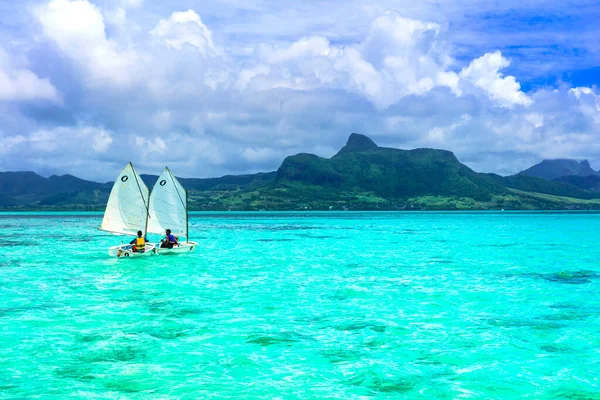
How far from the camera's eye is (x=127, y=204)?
207ft

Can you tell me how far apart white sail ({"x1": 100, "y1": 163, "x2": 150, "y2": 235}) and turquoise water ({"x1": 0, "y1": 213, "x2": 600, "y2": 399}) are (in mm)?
13209

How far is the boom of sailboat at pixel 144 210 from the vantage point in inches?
2420

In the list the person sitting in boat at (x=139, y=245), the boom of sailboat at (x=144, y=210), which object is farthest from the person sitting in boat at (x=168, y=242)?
the person sitting in boat at (x=139, y=245)

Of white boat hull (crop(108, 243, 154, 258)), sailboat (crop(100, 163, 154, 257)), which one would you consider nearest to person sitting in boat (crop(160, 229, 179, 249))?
white boat hull (crop(108, 243, 154, 258))

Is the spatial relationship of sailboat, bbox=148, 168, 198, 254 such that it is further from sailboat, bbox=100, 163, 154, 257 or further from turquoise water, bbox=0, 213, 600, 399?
turquoise water, bbox=0, 213, 600, 399

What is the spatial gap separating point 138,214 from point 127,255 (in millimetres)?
7057

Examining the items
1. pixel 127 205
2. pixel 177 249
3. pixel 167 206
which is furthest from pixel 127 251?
pixel 167 206

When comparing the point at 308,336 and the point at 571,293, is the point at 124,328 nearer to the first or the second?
the point at 308,336

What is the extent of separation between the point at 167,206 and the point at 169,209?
534 mm

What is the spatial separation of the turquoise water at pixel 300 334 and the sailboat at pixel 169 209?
1560 centimetres

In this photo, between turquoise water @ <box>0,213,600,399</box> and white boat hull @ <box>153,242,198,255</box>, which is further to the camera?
white boat hull @ <box>153,242,198,255</box>

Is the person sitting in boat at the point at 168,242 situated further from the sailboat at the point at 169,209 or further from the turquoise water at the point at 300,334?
the turquoise water at the point at 300,334

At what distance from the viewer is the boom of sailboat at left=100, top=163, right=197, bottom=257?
61469mm

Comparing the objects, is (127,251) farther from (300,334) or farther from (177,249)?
(300,334)
